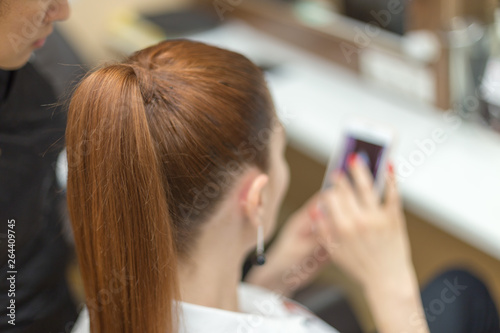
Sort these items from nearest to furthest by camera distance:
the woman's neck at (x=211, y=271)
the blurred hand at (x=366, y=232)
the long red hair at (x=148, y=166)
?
1. the long red hair at (x=148, y=166)
2. the woman's neck at (x=211, y=271)
3. the blurred hand at (x=366, y=232)

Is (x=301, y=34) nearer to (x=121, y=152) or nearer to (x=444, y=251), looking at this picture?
(x=444, y=251)

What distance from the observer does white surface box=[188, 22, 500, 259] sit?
43.1 inches

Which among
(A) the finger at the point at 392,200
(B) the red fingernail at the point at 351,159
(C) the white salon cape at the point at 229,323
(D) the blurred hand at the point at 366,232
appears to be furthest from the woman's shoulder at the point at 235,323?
(B) the red fingernail at the point at 351,159

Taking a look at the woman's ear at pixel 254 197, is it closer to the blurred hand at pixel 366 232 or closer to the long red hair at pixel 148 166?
the long red hair at pixel 148 166

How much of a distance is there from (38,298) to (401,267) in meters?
0.63

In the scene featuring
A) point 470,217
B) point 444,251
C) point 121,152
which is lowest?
point 444,251

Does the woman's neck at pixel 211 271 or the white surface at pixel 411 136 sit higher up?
the woman's neck at pixel 211 271

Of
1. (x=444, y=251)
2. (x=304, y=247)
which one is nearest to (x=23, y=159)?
(x=304, y=247)

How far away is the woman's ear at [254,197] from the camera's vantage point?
0.76 meters

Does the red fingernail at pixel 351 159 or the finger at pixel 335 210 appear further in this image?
the red fingernail at pixel 351 159

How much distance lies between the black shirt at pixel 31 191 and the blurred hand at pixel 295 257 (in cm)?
42

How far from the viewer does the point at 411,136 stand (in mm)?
1334

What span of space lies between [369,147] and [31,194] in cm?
66

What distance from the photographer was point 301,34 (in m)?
1.80
